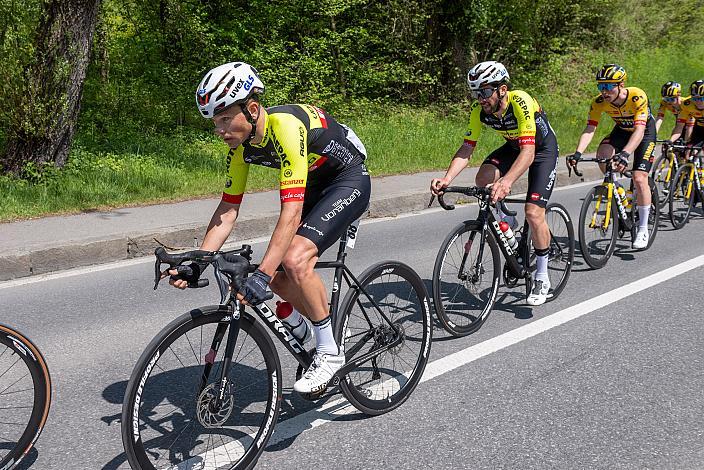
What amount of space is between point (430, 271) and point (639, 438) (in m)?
3.58

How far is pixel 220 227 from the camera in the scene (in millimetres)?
3684

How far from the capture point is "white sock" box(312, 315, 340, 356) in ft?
12.0

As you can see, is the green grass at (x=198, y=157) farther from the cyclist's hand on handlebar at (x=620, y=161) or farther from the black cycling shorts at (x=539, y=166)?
the cyclist's hand on handlebar at (x=620, y=161)

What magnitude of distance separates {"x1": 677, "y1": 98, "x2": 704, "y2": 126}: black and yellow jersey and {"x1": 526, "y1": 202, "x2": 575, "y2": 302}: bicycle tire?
5.40 metres

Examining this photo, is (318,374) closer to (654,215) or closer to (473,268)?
(473,268)

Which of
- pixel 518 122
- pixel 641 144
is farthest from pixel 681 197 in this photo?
pixel 518 122

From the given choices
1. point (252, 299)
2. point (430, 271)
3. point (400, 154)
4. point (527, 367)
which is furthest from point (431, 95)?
point (252, 299)

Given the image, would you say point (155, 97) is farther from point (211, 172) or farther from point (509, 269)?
point (509, 269)

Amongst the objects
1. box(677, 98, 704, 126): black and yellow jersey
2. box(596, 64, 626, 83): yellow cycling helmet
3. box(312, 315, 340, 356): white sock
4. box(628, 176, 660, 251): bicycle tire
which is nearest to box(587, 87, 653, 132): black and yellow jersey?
box(596, 64, 626, 83): yellow cycling helmet

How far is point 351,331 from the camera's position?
3912 millimetres

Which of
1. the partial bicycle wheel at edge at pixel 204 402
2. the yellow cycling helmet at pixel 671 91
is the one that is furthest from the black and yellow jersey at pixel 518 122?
the yellow cycling helmet at pixel 671 91

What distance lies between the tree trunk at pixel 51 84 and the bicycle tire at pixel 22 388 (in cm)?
790

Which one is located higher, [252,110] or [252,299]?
[252,110]

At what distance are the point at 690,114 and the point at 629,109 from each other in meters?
3.39
